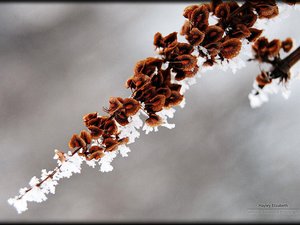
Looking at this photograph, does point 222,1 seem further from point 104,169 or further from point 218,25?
point 104,169

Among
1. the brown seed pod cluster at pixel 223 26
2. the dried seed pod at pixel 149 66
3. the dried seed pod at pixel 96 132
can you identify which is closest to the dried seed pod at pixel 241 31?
the brown seed pod cluster at pixel 223 26

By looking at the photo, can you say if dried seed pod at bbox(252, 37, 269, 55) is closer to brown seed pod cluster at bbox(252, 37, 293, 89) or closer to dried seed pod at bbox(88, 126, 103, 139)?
brown seed pod cluster at bbox(252, 37, 293, 89)

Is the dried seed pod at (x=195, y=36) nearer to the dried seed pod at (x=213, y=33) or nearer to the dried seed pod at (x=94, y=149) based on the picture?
the dried seed pod at (x=213, y=33)

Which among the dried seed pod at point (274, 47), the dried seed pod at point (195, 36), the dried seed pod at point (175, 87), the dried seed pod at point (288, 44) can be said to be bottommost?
the dried seed pod at point (175, 87)

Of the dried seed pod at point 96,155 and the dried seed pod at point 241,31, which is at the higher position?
the dried seed pod at point 241,31

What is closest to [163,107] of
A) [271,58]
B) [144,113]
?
[144,113]

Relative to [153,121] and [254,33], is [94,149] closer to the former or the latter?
[153,121]

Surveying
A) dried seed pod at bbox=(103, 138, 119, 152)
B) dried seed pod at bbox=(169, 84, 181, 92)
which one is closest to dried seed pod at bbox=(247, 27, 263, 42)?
dried seed pod at bbox=(169, 84, 181, 92)
